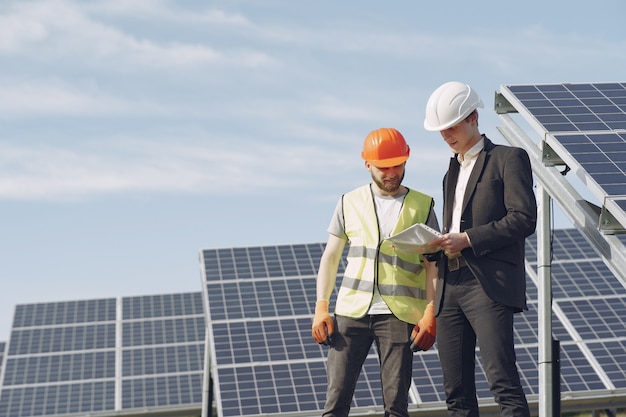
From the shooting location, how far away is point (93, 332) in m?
23.1

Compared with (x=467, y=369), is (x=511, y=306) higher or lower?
higher

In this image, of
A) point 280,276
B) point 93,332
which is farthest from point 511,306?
point 93,332

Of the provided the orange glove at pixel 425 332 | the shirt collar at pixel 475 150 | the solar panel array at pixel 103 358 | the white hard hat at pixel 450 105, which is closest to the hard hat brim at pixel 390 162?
the white hard hat at pixel 450 105

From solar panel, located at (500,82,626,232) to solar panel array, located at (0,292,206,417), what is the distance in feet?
36.2

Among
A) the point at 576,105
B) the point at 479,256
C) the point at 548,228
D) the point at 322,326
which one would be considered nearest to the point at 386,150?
the point at 479,256

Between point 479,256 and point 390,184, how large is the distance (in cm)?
71

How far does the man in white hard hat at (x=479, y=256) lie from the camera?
6.01 meters

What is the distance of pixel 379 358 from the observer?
254 inches

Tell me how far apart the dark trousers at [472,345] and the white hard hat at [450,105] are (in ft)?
2.73

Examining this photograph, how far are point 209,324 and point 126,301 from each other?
9.46 metres

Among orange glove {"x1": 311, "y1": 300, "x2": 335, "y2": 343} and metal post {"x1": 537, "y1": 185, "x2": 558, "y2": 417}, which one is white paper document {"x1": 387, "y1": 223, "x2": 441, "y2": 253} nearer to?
orange glove {"x1": 311, "y1": 300, "x2": 335, "y2": 343}

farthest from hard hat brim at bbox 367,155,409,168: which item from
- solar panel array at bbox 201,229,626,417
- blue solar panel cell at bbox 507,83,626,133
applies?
solar panel array at bbox 201,229,626,417

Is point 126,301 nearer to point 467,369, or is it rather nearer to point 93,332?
point 93,332

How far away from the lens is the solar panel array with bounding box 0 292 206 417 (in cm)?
2036
